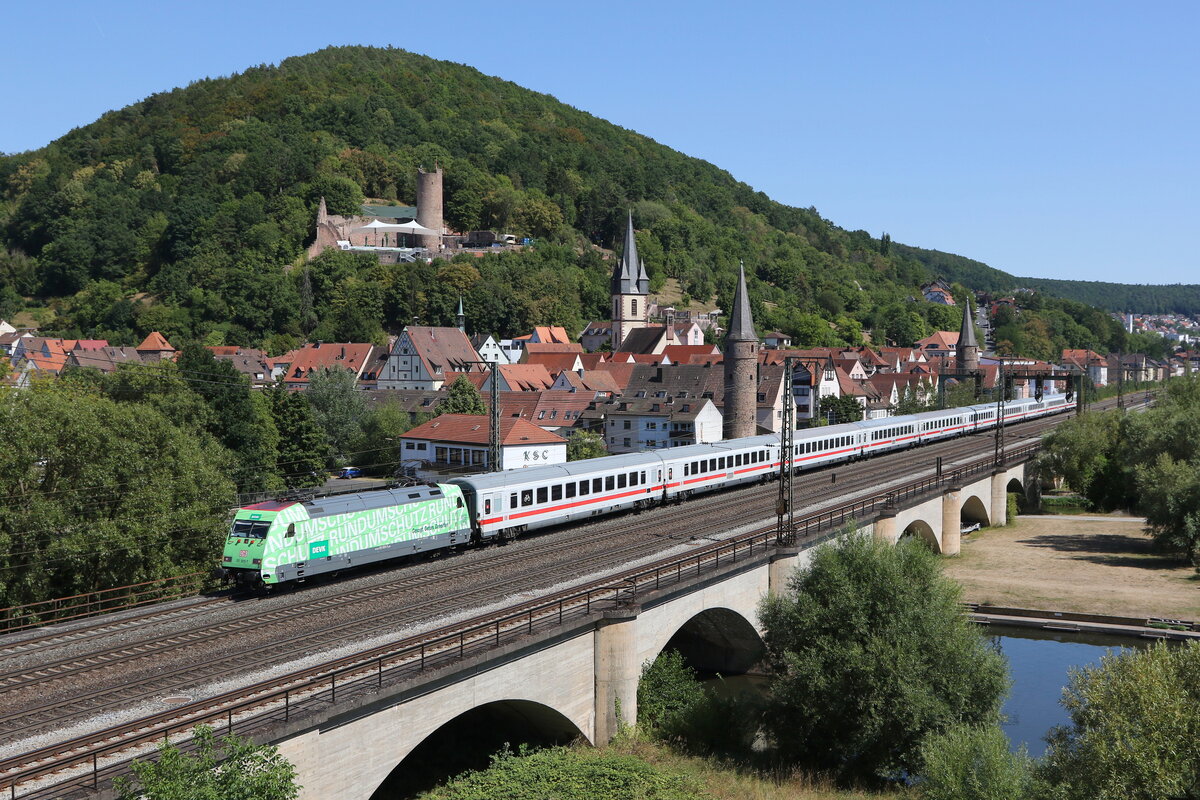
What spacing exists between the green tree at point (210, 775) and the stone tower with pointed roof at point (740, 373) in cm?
6576

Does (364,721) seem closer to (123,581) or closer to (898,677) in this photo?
(898,677)

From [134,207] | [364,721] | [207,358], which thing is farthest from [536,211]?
[364,721]

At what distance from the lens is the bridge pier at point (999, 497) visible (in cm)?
6404

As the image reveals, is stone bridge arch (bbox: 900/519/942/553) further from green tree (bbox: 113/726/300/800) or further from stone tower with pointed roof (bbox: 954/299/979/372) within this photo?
stone tower with pointed roof (bbox: 954/299/979/372)

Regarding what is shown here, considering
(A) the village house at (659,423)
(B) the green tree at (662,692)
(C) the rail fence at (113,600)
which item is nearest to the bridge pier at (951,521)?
(A) the village house at (659,423)

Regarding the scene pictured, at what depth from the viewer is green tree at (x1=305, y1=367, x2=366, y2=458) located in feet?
247

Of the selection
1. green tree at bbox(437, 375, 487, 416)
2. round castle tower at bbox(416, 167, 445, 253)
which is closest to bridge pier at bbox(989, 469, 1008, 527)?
green tree at bbox(437, 375, 487, 416)

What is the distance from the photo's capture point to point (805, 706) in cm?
2644

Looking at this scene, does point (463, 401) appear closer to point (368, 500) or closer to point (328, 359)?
point (328, 359)

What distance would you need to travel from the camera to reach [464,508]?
3362cm

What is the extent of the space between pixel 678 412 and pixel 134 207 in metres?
142

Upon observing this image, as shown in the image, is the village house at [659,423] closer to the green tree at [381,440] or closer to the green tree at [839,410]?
the green tree at [381,440]

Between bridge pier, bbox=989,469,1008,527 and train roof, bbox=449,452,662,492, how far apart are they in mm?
29064

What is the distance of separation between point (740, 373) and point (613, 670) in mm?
55894
